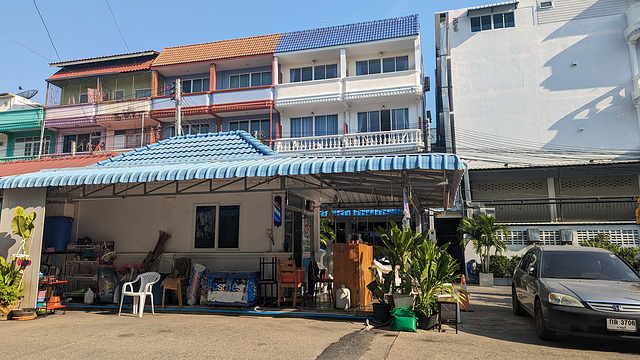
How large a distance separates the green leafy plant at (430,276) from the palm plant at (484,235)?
9472mm

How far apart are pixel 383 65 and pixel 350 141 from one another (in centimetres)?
471

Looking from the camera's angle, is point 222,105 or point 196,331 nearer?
point 196,331

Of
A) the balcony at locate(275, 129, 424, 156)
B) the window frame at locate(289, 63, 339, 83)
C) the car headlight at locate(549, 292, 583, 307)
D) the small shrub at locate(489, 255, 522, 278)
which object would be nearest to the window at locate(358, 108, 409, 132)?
the balcony at locate(275, 129, 424, 156)

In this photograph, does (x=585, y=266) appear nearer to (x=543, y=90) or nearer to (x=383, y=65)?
(x=543, y=90)

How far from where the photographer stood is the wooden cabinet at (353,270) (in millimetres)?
9156

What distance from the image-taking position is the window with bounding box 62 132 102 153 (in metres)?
26.0

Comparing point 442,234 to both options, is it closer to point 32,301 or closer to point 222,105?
point 222,105

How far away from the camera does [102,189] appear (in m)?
12.1

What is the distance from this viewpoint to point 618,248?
50.4ft

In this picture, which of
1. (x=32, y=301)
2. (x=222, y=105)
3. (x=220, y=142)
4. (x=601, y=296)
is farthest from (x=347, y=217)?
(x=601, y=296)

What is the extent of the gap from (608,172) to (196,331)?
62.7 feet

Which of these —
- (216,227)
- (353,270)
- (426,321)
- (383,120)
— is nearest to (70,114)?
(383,120)

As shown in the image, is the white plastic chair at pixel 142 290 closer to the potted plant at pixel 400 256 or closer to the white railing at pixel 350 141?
the potted plant at pixel 400 256

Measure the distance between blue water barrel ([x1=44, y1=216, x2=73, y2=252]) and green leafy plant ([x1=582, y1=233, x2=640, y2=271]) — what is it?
15.9 meters
